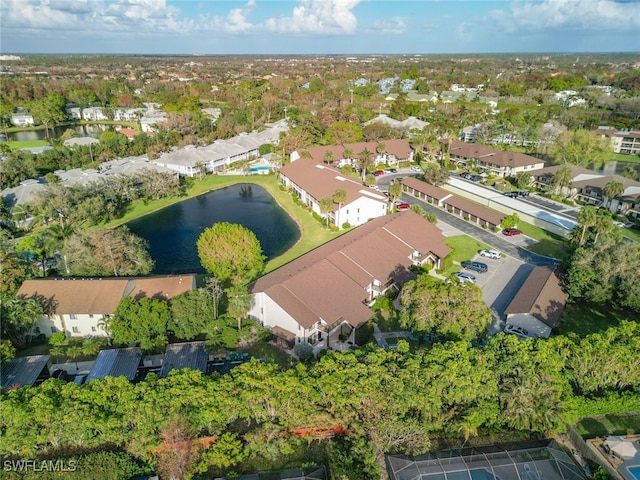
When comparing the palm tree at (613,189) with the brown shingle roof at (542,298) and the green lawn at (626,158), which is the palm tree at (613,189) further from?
the green lawn at (626,158)

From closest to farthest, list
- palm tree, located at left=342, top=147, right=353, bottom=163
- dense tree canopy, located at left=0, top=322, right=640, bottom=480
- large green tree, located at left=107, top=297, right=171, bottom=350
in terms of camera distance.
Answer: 1. dense tree canopy, located at left=0, top=322, right=640, bottom=480
2. large green tree, located at left=107, top=297, right=171, bottom=350
3. palm tree, located at left=342, top=147, right=353, bottom=163

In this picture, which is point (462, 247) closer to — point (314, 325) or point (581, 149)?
point (314, 325)

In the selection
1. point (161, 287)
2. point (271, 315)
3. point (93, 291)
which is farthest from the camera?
point (161, 287)

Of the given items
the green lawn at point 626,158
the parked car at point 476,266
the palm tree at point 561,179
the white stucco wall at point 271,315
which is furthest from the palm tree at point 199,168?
the green lawn at point 626,158

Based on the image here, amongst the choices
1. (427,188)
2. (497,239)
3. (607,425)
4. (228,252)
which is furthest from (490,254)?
(228,252)

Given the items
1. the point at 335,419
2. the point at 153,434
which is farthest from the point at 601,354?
the point at 153,434

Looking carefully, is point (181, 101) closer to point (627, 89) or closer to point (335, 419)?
point (335, 419)

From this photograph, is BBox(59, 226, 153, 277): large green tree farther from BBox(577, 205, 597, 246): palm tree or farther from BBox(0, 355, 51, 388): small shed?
BBox(577, 205, 597, 246): palm tree

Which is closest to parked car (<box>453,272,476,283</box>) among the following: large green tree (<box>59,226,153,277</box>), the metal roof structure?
the metal roof structure
